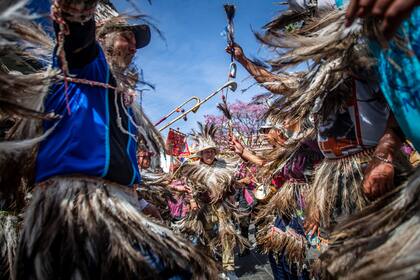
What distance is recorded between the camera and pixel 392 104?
1.33 meters

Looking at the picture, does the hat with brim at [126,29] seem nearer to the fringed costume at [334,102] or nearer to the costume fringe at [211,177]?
the fringed costume at [334,102]

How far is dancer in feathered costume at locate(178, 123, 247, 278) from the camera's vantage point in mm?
6031

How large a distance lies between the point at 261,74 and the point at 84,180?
1.39 meters

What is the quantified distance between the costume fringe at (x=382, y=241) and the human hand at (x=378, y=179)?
109 millimetres

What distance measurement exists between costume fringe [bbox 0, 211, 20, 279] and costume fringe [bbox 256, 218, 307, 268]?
9.83 ft

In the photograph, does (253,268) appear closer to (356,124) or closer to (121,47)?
(356,124)

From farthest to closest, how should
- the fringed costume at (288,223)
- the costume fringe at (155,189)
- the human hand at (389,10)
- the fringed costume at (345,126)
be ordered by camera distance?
the fringed costume at (288,223), the costume fringe at (155,189), the fringed costume at (345,126), the human hand at (389,10)

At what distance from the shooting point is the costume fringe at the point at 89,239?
4.57ft

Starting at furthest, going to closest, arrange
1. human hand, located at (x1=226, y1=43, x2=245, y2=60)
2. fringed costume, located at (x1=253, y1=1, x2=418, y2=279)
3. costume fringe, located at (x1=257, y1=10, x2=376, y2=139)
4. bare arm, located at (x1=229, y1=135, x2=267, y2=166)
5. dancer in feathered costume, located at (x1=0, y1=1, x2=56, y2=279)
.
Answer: bare arm, located at (x1=229, y1=135, x2=267, y2=166) < human hand, located at (x1=226, y1=43, x2=245, y2=60) < costume fringe, located at (x1=257, y1=10, x2=376, y2=139) < dancer in feathered costume, located at (x1=0, y1=1, x2=56, y2=279) < fringed costume, located at (x1=253, y1=1, x2=418, y2=279)

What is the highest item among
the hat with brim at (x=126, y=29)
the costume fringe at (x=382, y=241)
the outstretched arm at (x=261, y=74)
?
the hat with brim at (x=126, y=29)

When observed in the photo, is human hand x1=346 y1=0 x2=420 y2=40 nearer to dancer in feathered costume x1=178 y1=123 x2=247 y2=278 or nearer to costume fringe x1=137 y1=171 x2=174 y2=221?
costume fringe x1=137 y1=171 x2=174 y2=221

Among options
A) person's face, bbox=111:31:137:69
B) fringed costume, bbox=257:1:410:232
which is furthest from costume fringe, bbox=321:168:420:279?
person's face, bbox=111:31:137:69

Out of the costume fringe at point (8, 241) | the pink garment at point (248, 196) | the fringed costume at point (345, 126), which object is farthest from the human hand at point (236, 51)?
the pink garment at point (248, 196)

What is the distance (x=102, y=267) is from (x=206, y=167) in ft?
17.7
